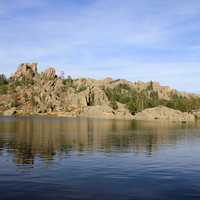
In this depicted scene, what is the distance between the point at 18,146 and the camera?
3457 inches

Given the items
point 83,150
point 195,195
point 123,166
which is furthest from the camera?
point 83,150

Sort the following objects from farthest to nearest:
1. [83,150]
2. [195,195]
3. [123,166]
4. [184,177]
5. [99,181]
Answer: [83,150]
[123,166]
[184,177]
[99,181]
[195,195]

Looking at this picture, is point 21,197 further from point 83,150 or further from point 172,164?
point 83,150

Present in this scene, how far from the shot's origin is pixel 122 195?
137 feet

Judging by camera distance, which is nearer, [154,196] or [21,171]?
[154,196]

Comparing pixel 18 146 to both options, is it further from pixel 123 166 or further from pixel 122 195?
pixel 122 195

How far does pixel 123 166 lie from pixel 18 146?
35.8 meters

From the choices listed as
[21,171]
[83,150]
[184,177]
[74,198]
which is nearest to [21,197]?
[74,198]

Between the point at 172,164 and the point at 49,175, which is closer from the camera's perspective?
the point at 49,175

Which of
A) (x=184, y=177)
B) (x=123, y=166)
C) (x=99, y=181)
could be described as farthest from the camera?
(x=123, y=166)

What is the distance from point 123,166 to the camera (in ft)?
204

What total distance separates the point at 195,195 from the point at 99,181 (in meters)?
13.5

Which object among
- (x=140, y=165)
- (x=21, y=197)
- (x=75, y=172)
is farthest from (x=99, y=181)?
(x=140, y=165)

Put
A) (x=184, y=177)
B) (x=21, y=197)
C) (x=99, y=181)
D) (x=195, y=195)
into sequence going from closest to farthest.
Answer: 1. (x=21, y=197)
2. (x=195, y=195)
3. (x=99, y=181)
4. (x=184, y=177)
